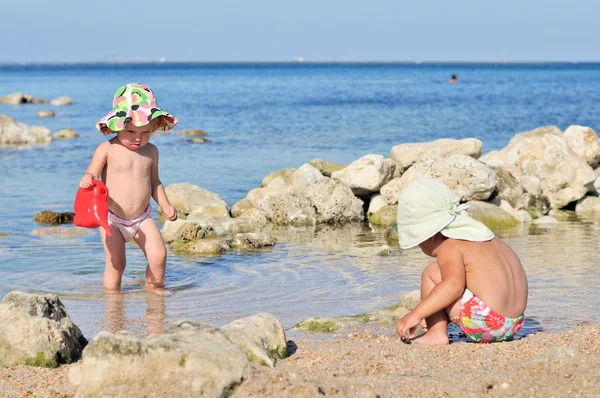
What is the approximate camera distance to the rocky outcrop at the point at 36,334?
15.2 ft

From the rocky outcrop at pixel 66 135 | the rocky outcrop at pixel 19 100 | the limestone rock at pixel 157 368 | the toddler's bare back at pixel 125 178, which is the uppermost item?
the toddler's bare back at pixel 125 178

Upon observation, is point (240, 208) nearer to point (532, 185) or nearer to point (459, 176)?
point (459, 176)

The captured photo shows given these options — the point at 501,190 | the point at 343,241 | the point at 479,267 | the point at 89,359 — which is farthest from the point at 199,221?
the point at 89,359

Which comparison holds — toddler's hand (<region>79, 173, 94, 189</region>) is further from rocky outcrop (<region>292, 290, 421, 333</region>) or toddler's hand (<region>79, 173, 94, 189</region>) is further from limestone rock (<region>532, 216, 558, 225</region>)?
limestone rock (<region>532, 216, 558, 225</region>)

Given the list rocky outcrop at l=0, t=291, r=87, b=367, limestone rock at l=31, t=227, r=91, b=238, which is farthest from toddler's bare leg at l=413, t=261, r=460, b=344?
limestone rock at l=31, t=227, r=91, b=238

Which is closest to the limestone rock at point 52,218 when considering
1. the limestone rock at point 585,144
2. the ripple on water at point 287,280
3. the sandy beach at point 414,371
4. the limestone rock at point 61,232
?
the limestone rock at point 61,232

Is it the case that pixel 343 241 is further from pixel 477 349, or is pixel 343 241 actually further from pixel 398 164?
pixel 477 349

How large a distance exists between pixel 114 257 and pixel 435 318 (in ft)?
10.1

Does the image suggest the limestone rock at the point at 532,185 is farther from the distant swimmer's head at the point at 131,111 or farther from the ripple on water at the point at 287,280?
the distant swimmer's head at the point at 131,111

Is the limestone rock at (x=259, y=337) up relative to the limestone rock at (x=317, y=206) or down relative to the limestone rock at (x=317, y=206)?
up

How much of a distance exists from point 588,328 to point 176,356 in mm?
2851

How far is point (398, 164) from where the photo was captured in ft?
40.0

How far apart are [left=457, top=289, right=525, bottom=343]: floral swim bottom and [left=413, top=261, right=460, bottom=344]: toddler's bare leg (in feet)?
0.20

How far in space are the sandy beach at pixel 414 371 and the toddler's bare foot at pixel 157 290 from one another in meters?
2.18
